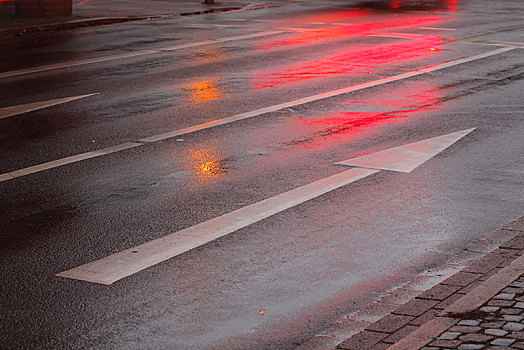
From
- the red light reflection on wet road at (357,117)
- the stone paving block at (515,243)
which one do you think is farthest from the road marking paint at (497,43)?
the stone paving block at (515,243)

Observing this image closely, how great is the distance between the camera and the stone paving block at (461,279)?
19.0ft

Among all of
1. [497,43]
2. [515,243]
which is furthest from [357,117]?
[497,43]

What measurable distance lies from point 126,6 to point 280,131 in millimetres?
18083

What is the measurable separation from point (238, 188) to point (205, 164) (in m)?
1.04

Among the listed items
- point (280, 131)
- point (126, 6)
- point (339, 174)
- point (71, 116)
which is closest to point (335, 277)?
point (339, 174)

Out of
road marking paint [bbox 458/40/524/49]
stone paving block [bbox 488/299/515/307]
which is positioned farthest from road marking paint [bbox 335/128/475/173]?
road marking paint [bbox 458/40/524/49]

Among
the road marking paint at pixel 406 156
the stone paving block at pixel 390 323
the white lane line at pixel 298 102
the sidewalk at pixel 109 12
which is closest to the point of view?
the stone paving block at pixel 390 323

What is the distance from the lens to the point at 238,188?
327 inches

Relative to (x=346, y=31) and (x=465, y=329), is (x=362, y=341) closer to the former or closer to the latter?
(x=465, y=329)

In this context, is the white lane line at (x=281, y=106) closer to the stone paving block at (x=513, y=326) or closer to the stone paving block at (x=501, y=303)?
the stone paving block at (x=501, y=303)

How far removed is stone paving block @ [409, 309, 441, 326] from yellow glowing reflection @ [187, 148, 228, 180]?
12.6 ft

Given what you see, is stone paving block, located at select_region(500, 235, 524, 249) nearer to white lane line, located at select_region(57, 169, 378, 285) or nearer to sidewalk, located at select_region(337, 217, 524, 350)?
sidewalk, located at select_region(337, 217, 524, 350)

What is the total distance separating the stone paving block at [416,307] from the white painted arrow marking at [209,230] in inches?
76.4

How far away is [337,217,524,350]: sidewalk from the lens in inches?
187
